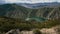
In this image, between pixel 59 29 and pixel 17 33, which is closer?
pixel 17 33

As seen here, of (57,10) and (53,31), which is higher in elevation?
(57,10)

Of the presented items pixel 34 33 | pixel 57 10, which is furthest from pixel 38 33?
pixel 57 10

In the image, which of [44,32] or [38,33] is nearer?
[38,33]

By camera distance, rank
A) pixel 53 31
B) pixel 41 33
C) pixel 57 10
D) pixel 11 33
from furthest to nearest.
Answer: pixel 57 10, pixel 53 31, pixel 41 33, pixel 11 33

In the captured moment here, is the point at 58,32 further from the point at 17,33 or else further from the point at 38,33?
the point at 17,33

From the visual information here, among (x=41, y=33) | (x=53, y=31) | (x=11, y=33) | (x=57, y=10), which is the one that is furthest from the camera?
(x=57, y=10)

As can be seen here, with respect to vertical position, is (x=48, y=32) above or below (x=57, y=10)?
below

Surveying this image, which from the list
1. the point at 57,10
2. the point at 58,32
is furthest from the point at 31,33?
the point at 57,10

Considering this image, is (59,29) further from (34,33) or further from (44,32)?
(34,33)

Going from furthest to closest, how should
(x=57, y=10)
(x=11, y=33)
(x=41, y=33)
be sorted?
(x=57, y=10)
(x=41, y=33)
(x=11, y=33)
